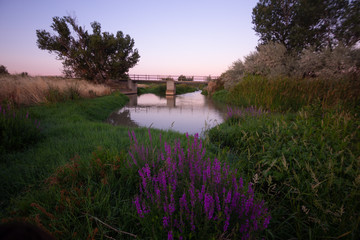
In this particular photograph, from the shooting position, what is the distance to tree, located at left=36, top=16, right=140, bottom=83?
27172mm

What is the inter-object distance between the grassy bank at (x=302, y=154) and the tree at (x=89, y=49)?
25778 millimetres

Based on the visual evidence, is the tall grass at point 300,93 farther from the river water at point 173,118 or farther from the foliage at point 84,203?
the foliage at point 84,203

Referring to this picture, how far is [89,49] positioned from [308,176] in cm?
3341

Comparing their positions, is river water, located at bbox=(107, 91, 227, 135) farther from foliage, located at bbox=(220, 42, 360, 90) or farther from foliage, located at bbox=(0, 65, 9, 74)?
foliage, located at bbox=(0, 65, 9, 74)

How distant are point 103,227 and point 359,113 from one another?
6289mm

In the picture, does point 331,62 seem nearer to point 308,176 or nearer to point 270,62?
point 270,62

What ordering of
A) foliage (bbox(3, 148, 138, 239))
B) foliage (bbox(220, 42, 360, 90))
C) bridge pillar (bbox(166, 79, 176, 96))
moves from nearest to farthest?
foliage (bbox(3, 148, 138, 239)), foliage (bbox(220, 42, 360, 90)), bridge pillar (bbox(166, 79, 176, 96))

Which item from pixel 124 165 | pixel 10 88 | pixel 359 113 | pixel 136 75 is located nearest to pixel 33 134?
pixel 124 165

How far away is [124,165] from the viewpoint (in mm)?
2510

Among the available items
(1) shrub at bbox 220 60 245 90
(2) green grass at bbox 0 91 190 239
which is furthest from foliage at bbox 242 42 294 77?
(2) green grass at bbox 0 91 190 239

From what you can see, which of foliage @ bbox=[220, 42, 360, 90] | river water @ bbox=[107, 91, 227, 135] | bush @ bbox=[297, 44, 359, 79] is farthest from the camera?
foliage @ bbox=[220, 42, 360, 90]

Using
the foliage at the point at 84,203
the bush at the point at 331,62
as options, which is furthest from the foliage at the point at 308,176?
the bush at the point at 331,62

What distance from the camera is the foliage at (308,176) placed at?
5.89 feet

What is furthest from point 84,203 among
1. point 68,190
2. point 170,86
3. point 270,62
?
point 170,86
